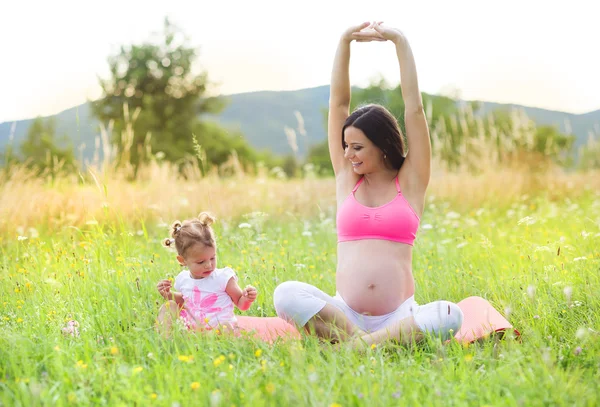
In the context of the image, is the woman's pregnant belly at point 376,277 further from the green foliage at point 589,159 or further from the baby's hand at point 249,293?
the green foliage at point 589,159

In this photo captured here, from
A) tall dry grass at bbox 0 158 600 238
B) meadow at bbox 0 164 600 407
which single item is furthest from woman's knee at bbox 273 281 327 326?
tall dry grass at bbox 0 158 600 238

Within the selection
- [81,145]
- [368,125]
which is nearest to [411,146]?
[368,125]

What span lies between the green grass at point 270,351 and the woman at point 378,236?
14 cm

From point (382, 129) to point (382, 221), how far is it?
446 mm

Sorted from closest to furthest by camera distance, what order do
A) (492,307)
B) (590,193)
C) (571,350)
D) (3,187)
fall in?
1. (571,350)
2. (492,307)
3. (3,187)
4. (590,193)

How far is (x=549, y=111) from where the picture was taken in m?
56.5

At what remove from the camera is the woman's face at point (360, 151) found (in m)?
3.08

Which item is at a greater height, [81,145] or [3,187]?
[81,145]

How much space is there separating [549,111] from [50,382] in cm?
5940

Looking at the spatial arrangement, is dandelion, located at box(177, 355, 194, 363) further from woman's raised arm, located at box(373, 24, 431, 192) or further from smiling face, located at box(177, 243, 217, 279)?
woman's raised arm, located at box(373, 24, 431, 192)

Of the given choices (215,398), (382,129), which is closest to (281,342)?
(215,398)

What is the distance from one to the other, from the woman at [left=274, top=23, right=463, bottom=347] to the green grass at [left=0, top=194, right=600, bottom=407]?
0.46 ft

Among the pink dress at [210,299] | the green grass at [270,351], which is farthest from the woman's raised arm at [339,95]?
the green grass at [270,351]

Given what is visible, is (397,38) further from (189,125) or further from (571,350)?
(189,125)
